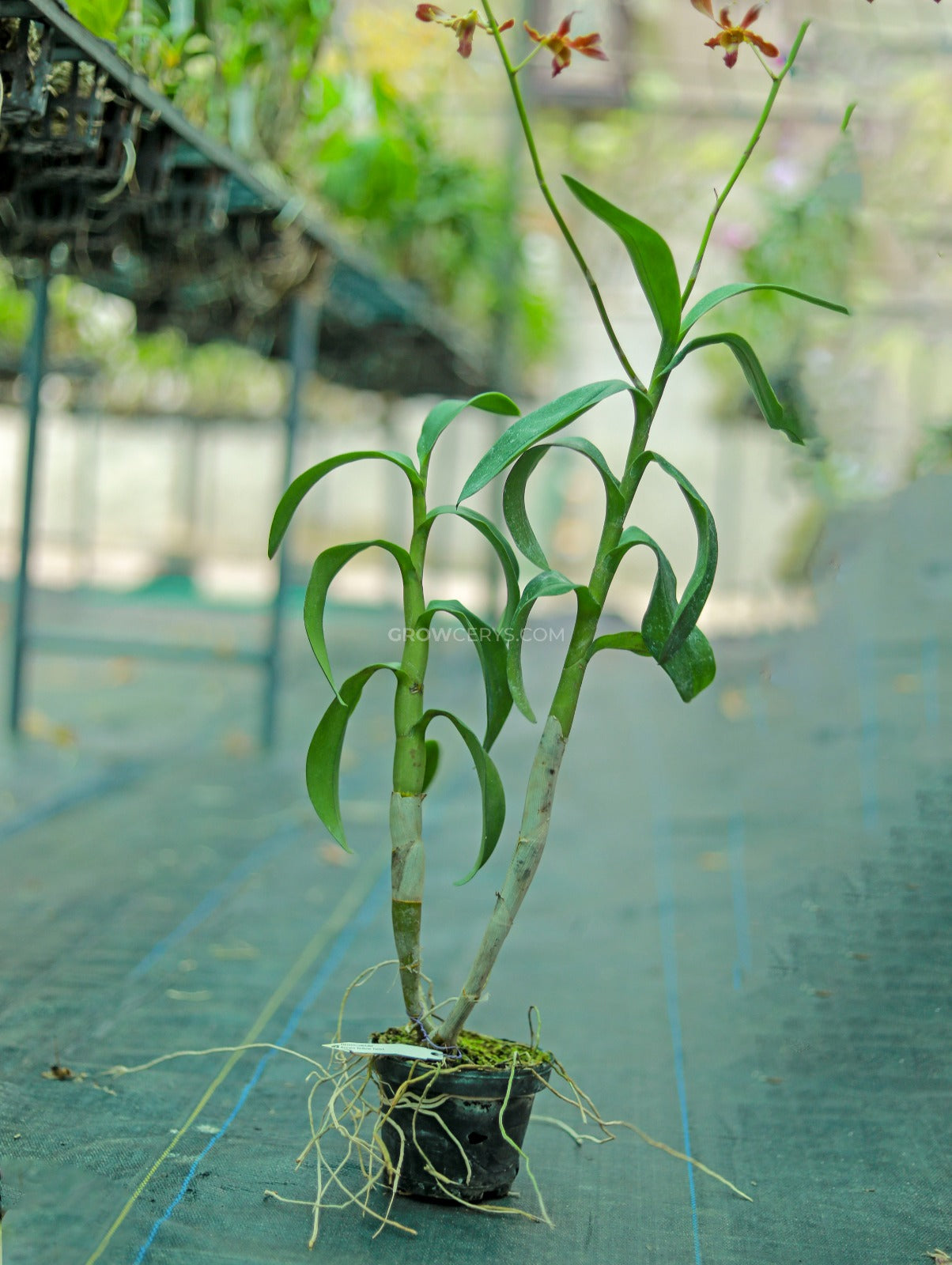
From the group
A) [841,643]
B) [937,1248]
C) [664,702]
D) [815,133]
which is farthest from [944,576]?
[815,133]

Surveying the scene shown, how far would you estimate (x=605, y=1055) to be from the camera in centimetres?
216

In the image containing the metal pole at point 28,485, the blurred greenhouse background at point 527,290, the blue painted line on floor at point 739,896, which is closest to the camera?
the blue painted line on floor at point 739,896

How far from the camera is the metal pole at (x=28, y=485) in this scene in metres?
4.20

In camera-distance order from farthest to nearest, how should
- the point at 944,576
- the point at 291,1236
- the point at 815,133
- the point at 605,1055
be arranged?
the point at 815,133, the point at 944,576, the point at 605,1055, the point at 291,1236

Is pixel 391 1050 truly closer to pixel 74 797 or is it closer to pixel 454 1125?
pixel 454 1125

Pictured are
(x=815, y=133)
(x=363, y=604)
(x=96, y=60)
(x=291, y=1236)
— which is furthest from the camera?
(x=815, y=133)

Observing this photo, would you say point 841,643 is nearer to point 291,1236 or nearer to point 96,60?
point 96,60

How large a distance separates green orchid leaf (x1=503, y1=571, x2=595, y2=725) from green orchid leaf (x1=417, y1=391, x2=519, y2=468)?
7.9 inches

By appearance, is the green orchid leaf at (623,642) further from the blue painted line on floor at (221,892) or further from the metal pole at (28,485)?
the metal pole at (28,485)

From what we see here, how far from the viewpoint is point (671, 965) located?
103 inches

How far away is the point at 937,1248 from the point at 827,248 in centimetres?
621

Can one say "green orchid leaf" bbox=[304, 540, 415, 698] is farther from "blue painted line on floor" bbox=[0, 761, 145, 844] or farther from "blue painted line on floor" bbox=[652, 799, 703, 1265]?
"blue painted line on floor" bbox=[0, 761, 145, 844]

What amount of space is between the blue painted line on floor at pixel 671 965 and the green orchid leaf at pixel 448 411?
3.24ft

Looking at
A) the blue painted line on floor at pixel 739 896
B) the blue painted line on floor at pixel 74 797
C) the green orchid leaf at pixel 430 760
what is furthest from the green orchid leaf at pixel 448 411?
the blue painted line on floor at pixel 74 797
